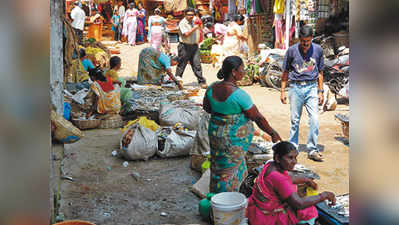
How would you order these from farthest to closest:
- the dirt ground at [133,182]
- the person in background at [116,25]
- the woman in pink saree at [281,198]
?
the person in background at [116,25], the dirt ground at [133,182], the woman in pink saree at [281,198]

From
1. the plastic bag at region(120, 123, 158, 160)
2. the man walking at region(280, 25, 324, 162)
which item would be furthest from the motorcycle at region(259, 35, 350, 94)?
the plastic bag at region(120, 123, 158, 160)

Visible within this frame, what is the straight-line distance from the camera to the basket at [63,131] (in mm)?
5773

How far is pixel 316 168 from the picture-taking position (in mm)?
5281

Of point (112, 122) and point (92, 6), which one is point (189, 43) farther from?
point (92, 6)

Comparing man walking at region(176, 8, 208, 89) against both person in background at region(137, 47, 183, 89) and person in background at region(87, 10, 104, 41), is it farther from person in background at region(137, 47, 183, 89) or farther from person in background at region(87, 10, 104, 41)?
person in background at region(87, 10, 104, 41)

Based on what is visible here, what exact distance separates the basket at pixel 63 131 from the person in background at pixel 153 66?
2872 millimetres

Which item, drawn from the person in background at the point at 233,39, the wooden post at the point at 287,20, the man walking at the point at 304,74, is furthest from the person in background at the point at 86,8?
the man walking at the point at 304,74

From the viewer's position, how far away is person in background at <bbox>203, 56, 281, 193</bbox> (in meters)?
3.38

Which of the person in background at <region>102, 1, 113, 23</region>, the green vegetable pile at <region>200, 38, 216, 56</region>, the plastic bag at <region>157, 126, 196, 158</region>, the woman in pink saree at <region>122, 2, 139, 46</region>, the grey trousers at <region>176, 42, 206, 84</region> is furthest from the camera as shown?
the person in background at <region>102, 1, 113, 23</region>

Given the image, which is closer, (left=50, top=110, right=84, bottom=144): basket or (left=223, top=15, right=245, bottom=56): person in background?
(left=50, top=110, right=84, bottom=144): basket

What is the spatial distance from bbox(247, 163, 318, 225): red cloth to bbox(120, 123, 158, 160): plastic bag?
258cm

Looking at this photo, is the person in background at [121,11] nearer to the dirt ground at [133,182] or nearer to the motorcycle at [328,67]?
the motorcycle at [328,67]

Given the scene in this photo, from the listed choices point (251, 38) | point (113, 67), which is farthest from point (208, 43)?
point (113, 67)
